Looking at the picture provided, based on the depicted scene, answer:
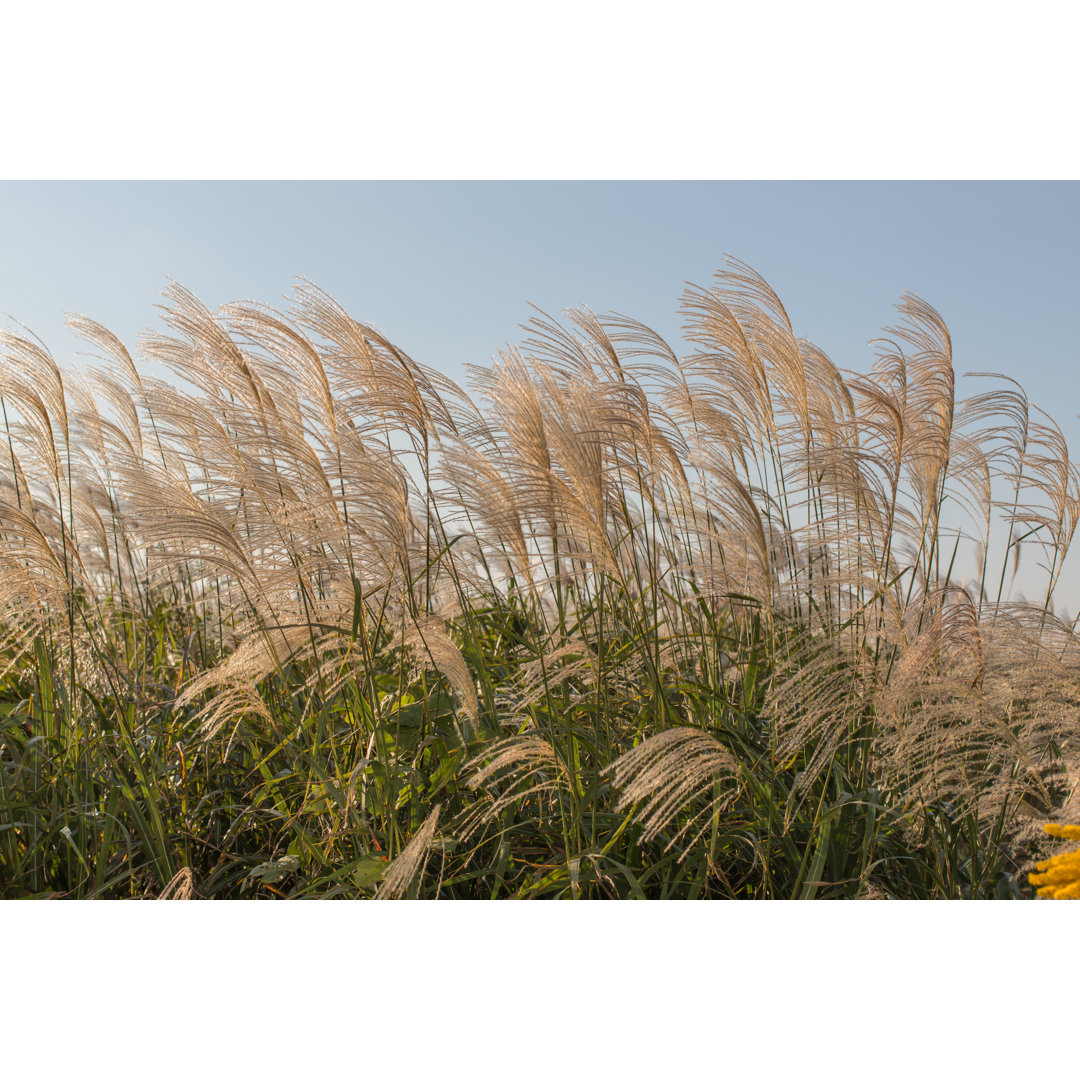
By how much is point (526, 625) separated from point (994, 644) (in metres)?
1.64

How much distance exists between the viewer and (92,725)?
2.87 m

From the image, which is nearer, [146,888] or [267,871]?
[267,871]

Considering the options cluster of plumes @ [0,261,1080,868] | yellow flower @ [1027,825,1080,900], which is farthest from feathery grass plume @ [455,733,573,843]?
yellow flower @ [1027,825,1080,900]

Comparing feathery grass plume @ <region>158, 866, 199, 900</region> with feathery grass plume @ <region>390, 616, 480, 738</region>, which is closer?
feathery grass plume @ <region>390, 616, 480, 738</region>

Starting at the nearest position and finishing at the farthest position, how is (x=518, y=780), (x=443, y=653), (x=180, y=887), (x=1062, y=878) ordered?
(x=1062, y=878) → (x=518, y=780) → (x=443, y=653) → (x=180, y=887)

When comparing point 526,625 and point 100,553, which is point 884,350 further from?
point 100,553

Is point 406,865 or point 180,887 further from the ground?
point 406,865

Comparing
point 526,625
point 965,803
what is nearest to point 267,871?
point 526,625

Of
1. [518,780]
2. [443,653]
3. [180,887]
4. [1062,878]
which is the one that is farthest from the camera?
[180,887]

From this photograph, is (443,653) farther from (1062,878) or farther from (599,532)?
(1062,878)

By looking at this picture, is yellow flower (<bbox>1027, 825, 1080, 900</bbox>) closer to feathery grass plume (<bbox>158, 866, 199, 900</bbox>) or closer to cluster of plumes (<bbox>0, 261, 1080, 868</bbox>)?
cluster of plumes (<bbox>0, 261, 1080, 868</bbox>)

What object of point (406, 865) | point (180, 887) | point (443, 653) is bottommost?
point (180, 887)

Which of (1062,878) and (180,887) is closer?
(1062,878)

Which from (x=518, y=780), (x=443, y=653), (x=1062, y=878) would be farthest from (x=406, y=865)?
(x=1062, y=878)
